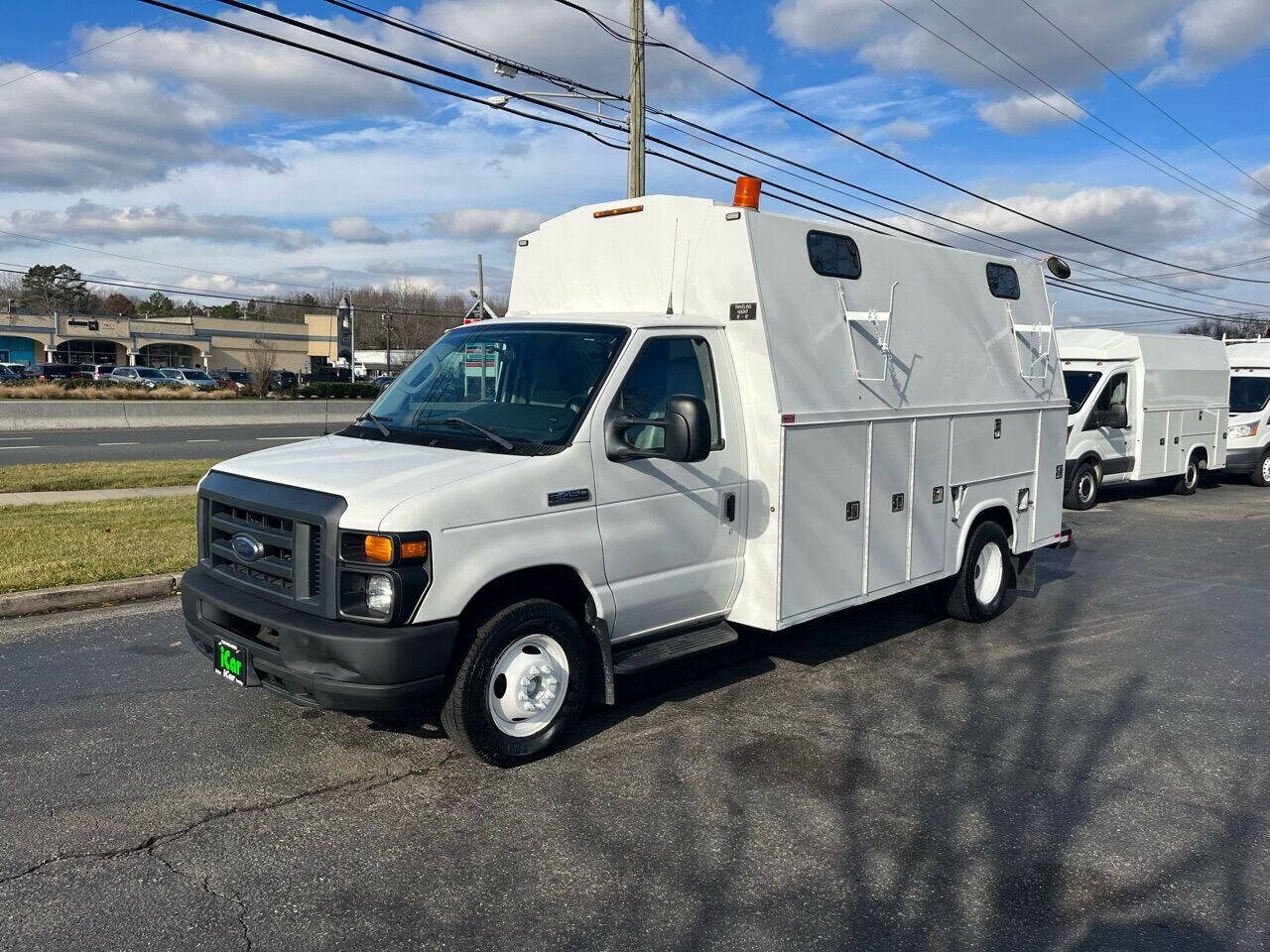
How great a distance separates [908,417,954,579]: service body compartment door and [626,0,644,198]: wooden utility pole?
35.0ft

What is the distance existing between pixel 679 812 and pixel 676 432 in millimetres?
1713

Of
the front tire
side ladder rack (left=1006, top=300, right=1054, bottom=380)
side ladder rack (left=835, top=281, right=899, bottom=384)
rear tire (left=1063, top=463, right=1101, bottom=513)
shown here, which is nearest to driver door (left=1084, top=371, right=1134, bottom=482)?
rear tire (left=1063, top=463, right=1101, bottom=513)

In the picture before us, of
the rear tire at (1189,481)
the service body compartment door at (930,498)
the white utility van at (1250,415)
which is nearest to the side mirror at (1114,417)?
the rear tire at (1189,481)

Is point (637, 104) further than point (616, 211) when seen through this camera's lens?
Yes

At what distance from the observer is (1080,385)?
1645 cm

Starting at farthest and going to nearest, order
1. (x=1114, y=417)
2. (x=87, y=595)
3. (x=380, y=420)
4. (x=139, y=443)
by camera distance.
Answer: (x=139, y=443), (x=1114, y=417), (x=87, y=595), (x=380, y=420)

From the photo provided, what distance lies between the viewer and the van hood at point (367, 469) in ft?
14.2

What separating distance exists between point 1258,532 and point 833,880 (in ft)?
40.0

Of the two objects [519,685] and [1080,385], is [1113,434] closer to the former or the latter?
[1080,385]

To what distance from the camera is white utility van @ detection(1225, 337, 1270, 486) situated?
20.0m

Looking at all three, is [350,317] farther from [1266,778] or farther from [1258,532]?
[1266,778]

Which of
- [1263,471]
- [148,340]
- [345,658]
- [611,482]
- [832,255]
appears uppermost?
[148,340]

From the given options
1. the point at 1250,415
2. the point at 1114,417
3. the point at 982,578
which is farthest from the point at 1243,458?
the point at 982,578

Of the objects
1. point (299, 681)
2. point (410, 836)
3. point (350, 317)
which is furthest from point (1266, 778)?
point (350, 317)
